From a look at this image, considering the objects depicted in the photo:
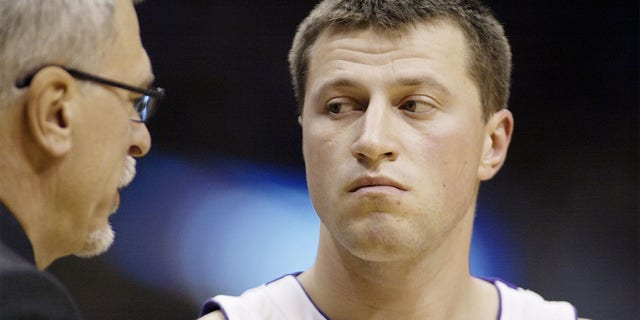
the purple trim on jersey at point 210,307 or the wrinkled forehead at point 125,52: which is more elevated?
the wrinkled forehead at point 125,52

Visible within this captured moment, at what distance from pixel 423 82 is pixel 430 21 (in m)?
0.21

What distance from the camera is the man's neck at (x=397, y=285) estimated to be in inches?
103

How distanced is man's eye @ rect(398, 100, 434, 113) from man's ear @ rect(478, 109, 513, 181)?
289mm

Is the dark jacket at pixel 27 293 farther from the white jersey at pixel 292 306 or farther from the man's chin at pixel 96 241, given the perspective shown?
the white jersey at pixel 292 306

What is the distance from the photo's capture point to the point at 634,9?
3947 millimetres

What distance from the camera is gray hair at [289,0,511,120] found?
2600 millimetres

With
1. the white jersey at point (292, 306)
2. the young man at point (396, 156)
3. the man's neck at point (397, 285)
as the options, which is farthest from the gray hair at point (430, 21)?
the white jersey at point (292, 306)

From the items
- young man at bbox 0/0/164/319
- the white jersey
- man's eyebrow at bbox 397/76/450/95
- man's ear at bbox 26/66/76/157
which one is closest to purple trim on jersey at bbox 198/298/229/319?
the white jersey

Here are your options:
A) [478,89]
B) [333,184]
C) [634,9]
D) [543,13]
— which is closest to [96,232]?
[333,184]

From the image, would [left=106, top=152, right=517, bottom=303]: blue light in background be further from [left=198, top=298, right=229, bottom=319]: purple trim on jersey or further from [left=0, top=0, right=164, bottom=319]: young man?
[left=0, top=0, right=164, bottom=319]: young man

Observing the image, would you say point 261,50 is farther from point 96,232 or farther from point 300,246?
point 96,232

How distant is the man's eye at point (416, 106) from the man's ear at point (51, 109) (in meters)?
0.98

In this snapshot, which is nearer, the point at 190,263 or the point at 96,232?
the point at 96,232

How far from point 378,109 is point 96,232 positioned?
0.83m
